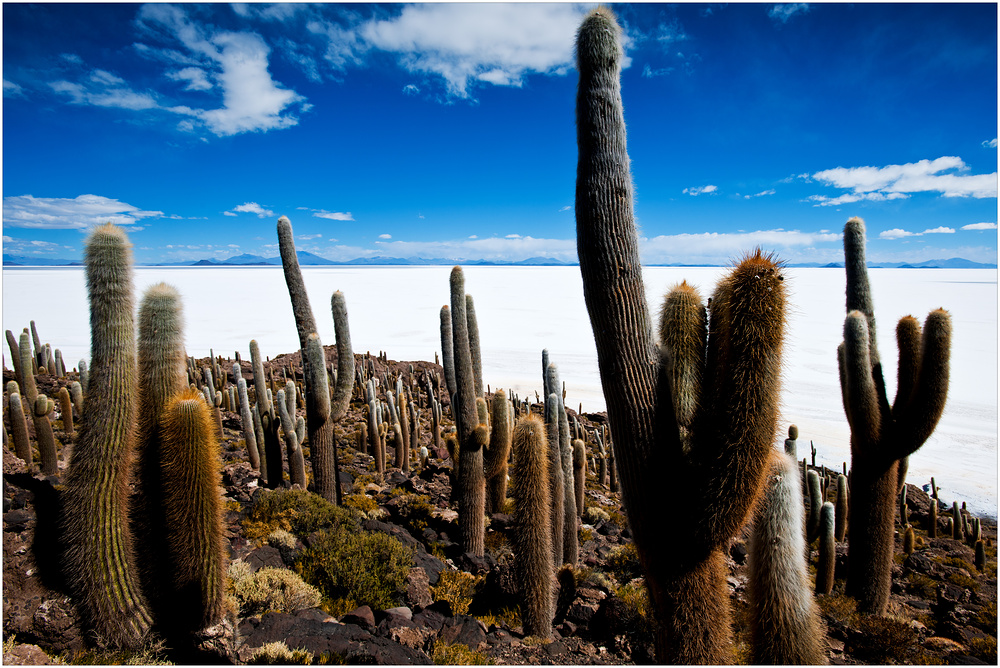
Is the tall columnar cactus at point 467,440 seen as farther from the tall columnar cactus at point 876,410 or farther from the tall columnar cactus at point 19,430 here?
the tall columnar cactus at point 19,430

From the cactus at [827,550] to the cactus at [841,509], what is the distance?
90.7 inches

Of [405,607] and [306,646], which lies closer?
[306,646]

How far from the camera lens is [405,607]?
5.25 meters

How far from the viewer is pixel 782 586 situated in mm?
3275

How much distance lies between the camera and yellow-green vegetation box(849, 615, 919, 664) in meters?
5.01

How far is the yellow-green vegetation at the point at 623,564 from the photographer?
21.9 feet

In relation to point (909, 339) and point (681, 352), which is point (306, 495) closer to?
point (681, 352)

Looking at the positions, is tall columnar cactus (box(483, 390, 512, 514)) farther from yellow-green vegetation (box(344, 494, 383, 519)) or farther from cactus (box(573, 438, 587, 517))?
yellow-green vegetation (box(344, 494, 383, 519))

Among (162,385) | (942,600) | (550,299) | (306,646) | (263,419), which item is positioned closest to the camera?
(162,385)

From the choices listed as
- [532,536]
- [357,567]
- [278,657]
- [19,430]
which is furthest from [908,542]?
[19,430]

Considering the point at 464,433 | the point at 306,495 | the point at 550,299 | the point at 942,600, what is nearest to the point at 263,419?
the point at 306,495

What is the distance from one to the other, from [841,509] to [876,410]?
4024mm

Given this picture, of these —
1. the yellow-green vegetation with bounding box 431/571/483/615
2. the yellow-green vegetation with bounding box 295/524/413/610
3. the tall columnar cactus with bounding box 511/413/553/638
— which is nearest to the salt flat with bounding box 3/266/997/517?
the tall columnar cactus with bounding box 511/413/553/638

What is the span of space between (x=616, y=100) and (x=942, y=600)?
815cm
